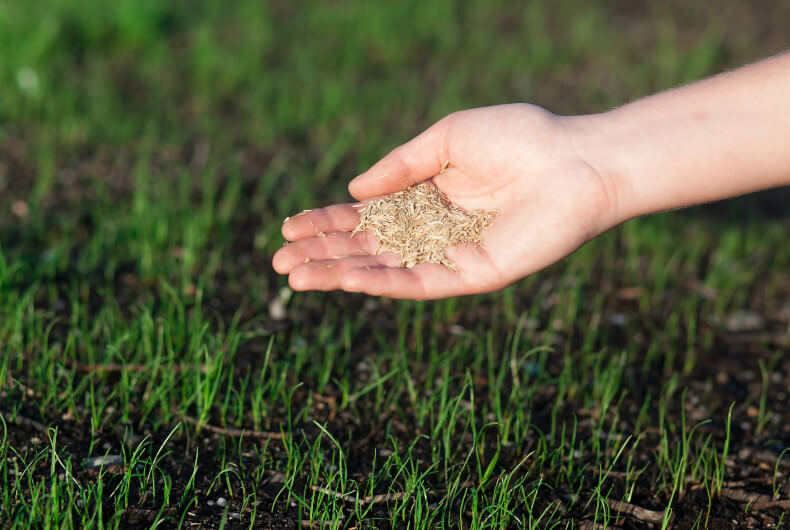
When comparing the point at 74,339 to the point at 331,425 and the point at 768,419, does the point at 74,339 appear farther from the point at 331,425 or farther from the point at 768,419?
the point at 768,419

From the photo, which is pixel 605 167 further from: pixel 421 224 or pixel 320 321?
pixel 320 321

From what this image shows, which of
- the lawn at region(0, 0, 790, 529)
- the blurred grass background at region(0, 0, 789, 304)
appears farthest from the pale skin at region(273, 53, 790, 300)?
the blurred grass background at region(0, 0, 789, 304)

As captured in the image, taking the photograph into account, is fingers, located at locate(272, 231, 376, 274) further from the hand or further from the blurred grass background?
the blurred grass background

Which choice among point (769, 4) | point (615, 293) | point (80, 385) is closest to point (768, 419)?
point (615, 293)

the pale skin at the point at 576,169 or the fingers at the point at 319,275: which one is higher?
the pale skin at the point at 576,169

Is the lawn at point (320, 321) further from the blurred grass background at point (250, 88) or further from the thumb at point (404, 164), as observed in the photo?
the thumb at point (404, 164)

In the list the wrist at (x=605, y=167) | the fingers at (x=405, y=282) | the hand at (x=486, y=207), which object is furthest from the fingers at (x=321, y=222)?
the wrist at (x=605, y=167)
